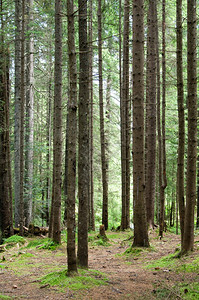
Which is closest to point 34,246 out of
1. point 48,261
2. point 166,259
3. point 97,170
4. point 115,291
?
point 48,261

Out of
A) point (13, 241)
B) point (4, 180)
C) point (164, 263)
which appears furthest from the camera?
point (4, 180)

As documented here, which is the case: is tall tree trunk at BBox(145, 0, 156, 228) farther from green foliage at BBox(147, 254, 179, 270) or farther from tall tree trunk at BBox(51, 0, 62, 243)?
green foliage at BBox(147, 254, 179, 270)

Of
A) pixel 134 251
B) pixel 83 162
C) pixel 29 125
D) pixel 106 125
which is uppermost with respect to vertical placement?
pixel 106 125

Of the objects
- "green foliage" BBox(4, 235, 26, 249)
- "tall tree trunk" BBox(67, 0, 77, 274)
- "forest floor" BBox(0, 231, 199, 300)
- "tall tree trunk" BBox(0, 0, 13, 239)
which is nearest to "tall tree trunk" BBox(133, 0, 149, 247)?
"forest floor" BBox(0, 231, 199, 300)

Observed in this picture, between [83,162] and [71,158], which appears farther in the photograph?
[83,162]

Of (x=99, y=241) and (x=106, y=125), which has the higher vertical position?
(x=106, y=125)

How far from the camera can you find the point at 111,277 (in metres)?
5.54

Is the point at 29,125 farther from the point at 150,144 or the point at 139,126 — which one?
the point at 139,126

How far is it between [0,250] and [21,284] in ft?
14.4

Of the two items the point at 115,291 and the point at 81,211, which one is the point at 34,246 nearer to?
the point at 81,211

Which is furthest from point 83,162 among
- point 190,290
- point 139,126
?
point 139,126

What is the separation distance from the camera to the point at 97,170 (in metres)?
21.2

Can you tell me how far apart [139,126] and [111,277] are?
158 inches

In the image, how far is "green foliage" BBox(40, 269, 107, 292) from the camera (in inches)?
187
